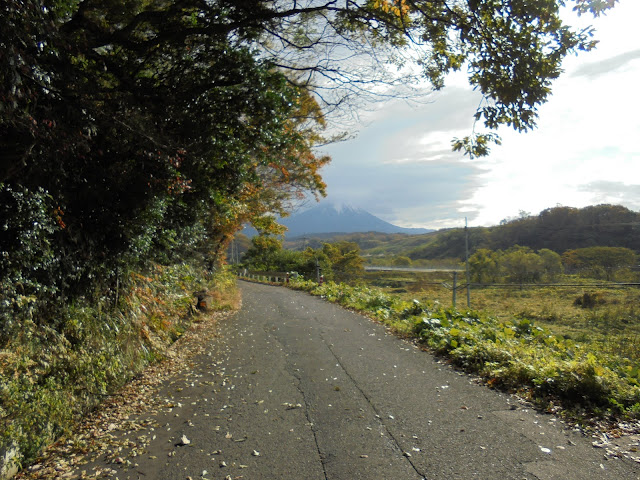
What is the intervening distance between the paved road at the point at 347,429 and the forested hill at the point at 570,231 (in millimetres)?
29605

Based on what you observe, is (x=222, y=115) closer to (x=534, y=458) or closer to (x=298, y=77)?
(x=298, y=77)

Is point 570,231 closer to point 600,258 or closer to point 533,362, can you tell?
point 600,258

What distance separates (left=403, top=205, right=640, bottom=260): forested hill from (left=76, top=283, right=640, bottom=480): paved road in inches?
1166

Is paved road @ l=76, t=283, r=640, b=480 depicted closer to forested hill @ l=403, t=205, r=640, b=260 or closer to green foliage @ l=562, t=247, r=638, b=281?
green foliage @ l=562, t=247, r=638, b=281

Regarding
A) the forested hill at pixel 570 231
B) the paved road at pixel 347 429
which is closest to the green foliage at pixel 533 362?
the paved road at pixel 347 429

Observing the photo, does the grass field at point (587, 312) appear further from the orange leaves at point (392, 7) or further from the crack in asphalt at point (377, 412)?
the orange leaves at point (392, 7)

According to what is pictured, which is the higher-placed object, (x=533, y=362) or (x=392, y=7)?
(x=392, y=7)

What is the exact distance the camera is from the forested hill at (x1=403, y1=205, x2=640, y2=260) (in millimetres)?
31491

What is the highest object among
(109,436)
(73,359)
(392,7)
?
(392,7)

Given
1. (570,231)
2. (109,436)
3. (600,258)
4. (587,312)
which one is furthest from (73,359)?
(570,231)

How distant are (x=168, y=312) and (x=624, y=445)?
7.57 m

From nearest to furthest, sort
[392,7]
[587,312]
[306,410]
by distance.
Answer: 1. [306,410]
2. [392,7]
3. [587,312]

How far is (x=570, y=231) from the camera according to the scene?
134ft

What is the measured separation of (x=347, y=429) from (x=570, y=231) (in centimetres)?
4494
